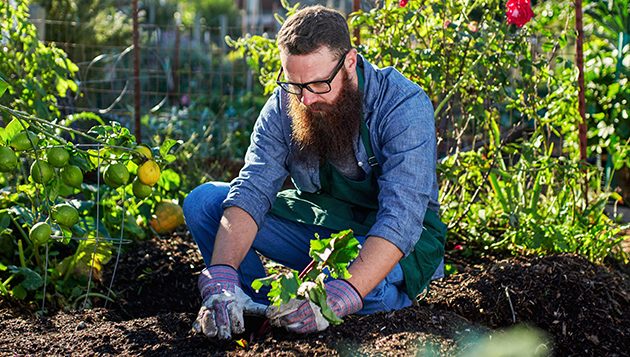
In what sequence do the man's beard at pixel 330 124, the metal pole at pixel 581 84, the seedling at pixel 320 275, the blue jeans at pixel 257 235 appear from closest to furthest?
the seedling at pixel 320 275 < the man's beard at pixel 330 124 < the blue jeans at pixel 257 235 < the metal pole at pixel 581 84

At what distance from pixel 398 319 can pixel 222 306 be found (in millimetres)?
525

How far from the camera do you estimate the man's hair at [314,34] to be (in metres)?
1.73

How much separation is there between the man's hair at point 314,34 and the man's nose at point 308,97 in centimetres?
13

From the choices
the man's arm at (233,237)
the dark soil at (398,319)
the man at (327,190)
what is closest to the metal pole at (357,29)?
the man at (327,190)

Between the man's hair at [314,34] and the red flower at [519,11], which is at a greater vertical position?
the red flower at [519,11]

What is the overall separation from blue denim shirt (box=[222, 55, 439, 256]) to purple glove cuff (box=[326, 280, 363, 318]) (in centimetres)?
20

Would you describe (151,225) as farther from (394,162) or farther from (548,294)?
(548,294)

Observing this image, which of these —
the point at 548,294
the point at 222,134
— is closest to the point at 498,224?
the point at 548,294

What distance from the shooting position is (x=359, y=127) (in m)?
1.95

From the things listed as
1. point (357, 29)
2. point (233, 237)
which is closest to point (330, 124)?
point (233, 237)

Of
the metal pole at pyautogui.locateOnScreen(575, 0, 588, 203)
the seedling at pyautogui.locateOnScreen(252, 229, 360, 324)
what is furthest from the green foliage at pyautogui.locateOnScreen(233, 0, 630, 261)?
the seedling at pyautogui.locateOnScreen(252, 229, 360, 324)

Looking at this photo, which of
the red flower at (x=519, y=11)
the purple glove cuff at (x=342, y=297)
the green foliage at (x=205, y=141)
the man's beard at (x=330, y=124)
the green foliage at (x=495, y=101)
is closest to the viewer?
the purple glove cuff at (x=342, y=297)

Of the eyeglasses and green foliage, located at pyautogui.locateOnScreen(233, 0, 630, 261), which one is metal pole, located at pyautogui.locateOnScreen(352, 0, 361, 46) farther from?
the eyeglasses

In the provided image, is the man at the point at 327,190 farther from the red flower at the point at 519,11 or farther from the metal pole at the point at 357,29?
the metal pole at the point at 357,29
